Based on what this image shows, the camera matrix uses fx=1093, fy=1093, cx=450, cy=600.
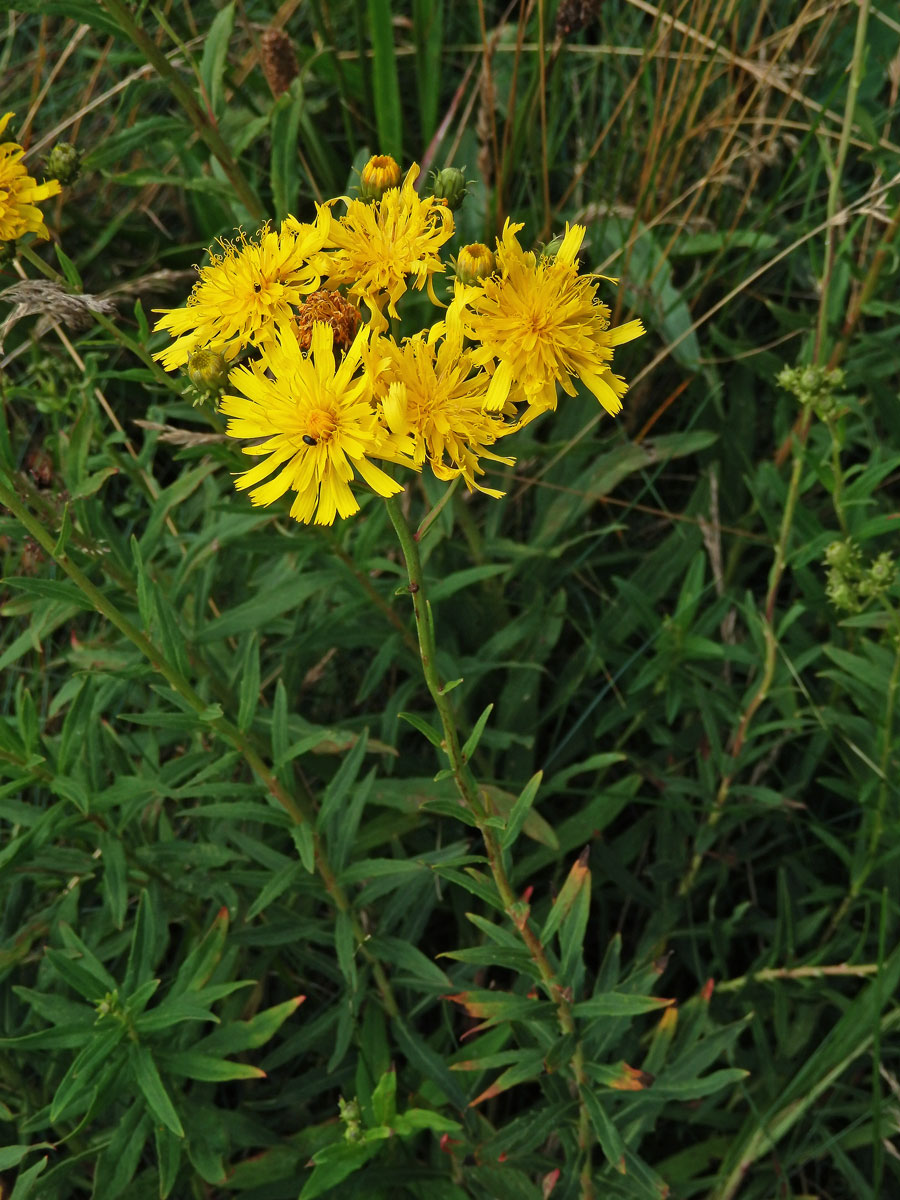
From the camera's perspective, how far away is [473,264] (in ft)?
5.41

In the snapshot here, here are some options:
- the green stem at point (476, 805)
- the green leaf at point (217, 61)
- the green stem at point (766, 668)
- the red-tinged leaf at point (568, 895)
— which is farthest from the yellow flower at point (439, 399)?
the green leaf at point (217, 61)

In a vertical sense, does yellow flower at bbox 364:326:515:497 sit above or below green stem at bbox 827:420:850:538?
above

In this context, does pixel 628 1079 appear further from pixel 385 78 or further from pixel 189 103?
pixel 385 78

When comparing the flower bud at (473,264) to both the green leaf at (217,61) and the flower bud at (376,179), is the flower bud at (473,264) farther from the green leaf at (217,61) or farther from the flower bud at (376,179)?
the green leaf at (217,61)

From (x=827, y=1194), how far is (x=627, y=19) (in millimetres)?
3722

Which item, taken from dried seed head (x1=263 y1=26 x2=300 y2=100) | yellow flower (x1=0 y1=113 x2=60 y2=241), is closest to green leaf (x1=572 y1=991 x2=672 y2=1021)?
yellow flower (x1=0 y1=113 x2=60 y2=241)

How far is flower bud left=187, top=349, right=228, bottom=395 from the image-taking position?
1.83 metres

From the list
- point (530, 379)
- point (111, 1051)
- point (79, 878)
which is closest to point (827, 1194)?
point (111, 1051)

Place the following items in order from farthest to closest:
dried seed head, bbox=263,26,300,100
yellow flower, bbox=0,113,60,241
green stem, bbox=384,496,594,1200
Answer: dried seed head, bbox=263,26,300,100 → yellow flower, bbox=0,113,60,241 → green stem, bbox=384,496,594,1200

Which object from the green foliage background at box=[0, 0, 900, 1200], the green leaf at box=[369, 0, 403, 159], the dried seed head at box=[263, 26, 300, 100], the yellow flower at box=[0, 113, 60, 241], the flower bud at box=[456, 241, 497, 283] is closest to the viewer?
the flower bud at box=[456, 241, 497, 283]

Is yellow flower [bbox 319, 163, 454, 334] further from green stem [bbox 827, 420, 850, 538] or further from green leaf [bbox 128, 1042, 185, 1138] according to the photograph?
green leaf [bbox 128, 1042, 185, 1138]

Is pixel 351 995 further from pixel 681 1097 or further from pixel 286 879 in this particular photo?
pixel 681 1097

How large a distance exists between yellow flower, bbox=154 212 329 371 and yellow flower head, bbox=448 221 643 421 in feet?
0.87

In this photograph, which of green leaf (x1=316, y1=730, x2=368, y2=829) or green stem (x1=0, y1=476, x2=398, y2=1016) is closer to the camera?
green stem (x1=0, y1=476, x2=398, y2=1016)
